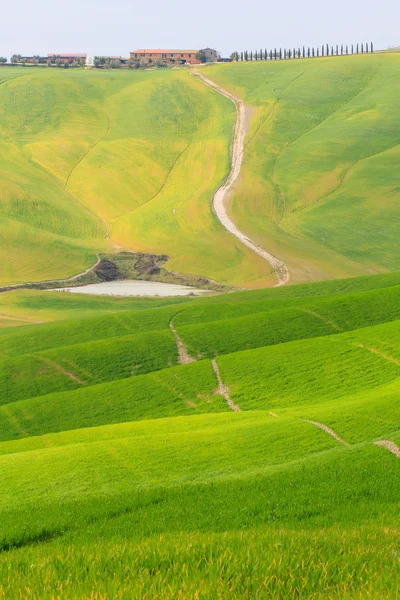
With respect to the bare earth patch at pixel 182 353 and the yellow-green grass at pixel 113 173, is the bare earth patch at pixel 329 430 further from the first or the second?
the yellow-green grass at pixel 113 173

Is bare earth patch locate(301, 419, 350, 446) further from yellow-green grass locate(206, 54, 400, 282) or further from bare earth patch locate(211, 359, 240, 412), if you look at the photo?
yellow-green grass locate(206, 54, 400, 282)

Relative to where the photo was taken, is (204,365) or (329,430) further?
(204,365)

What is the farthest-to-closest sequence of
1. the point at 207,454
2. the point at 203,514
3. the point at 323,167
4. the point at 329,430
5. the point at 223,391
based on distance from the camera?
the point at 323,167 → the point at 223,391 → the point at 329,430 → the point at 207,454 → the point at 203,514

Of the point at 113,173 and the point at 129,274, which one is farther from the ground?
the point at 113,173

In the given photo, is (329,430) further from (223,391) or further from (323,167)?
(323,167)

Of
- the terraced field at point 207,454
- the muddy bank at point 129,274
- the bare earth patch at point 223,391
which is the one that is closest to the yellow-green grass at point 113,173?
the muddy bank at point 129,274

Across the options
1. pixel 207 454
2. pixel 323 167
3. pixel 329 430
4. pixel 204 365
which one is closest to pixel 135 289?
pixel 323 167

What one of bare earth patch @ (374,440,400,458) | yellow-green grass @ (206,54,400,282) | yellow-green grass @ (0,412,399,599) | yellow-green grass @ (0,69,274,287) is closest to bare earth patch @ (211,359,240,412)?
yellow-green grass @ (0,412,399,599)
